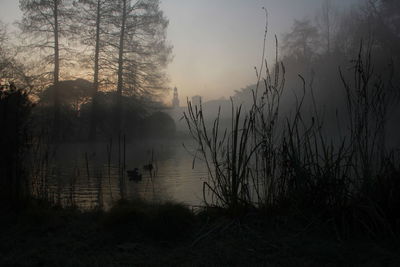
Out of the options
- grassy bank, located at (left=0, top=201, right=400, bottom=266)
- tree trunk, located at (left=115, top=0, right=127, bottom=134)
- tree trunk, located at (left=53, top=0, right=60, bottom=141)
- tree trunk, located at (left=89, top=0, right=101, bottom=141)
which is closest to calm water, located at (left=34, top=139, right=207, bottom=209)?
grassy bank, located at (left=0, top=201, right=400, bottom=266)

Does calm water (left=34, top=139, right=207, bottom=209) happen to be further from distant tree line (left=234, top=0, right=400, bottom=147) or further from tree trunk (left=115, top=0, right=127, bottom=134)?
tree trunk (left=115, top=0, right=127, bottom=134)

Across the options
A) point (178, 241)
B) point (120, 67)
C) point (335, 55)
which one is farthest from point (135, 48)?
point (178, 241)

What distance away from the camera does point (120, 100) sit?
51.5ft

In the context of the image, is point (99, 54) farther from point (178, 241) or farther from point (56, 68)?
point (178, 241)

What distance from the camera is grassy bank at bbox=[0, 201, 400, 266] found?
1664 mm

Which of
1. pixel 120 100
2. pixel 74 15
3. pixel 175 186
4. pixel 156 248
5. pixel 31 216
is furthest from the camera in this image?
pixel 120 100

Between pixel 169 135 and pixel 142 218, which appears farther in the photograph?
pixel 169 135

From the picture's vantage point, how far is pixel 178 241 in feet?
6.49

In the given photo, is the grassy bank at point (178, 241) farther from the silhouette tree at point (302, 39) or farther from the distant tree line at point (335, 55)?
the silhouette tree at point (302, 39)

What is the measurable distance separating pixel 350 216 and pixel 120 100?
14.6 meters

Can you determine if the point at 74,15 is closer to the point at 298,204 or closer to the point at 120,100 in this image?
the point at 120,100

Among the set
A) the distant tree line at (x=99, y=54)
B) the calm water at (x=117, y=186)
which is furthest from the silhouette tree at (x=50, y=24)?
the calm water at (x=117, y=186)

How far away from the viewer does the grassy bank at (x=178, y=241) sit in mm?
1664

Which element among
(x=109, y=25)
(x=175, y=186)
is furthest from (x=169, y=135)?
(x=175, y=186)
